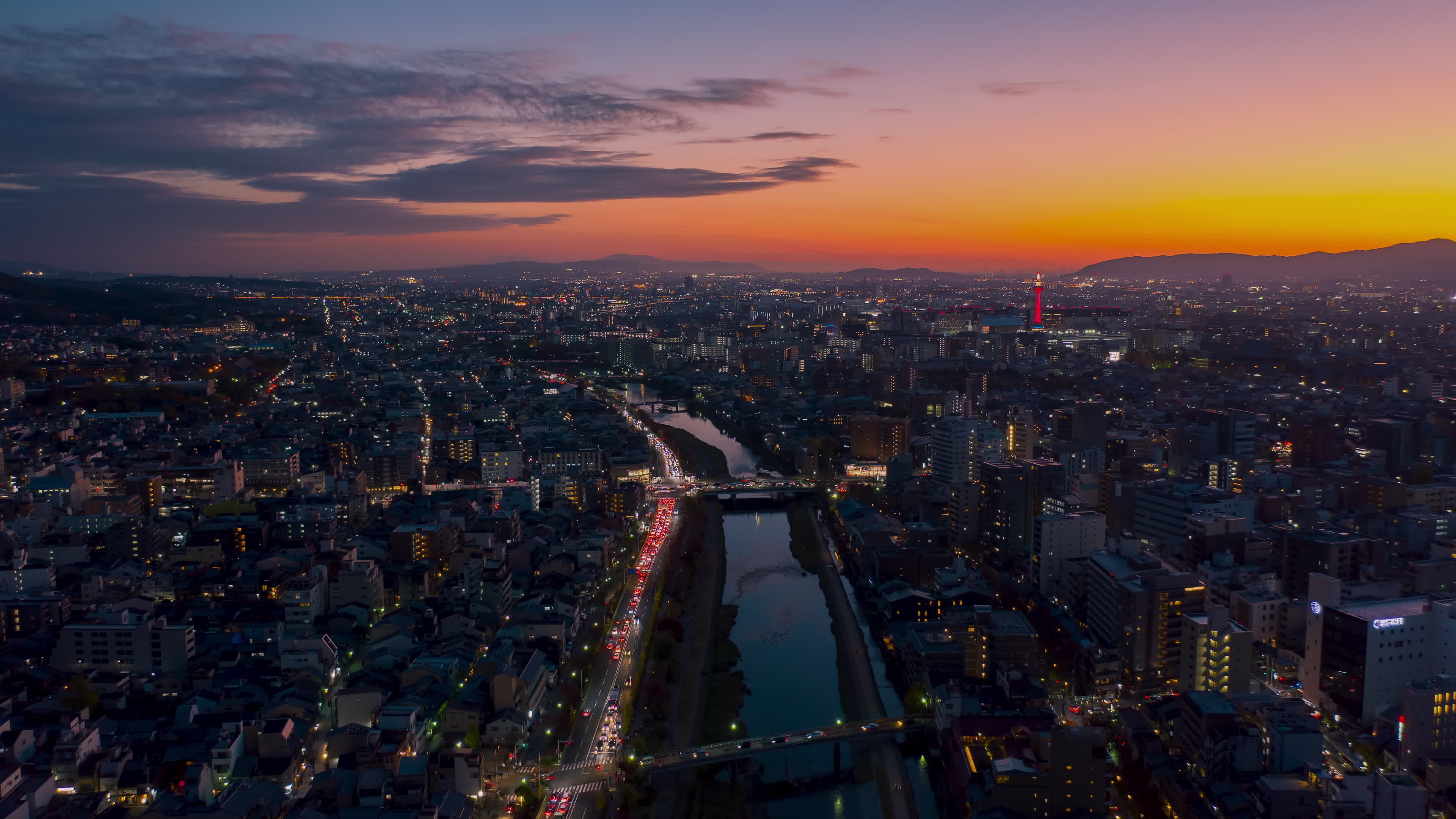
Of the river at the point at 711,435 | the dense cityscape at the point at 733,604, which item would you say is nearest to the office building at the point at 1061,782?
the dense cityscape at the point at 733,604

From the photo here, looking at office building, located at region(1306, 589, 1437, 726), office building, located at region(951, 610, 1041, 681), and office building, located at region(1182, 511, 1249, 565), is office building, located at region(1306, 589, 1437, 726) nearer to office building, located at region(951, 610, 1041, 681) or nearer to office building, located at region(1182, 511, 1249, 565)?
office building, located at region(951, 610, 1041, 681)

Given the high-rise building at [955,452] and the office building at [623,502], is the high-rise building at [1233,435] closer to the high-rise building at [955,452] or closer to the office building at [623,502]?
the high-rise building at [955,452]

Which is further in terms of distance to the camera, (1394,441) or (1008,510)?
(1394,441)

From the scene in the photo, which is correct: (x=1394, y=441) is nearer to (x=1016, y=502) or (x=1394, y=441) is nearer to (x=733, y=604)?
(x=1016, y=502)

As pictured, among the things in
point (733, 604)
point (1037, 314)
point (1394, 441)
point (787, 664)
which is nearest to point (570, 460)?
point (733, 604)

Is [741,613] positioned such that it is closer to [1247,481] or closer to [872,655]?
[872,655]

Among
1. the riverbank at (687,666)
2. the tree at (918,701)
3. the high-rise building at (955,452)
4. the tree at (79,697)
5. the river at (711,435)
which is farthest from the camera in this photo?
the river at (711,435)

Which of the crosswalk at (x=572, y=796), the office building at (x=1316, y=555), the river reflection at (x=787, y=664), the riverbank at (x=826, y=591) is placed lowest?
the river reflection at (x=787, y=664)
